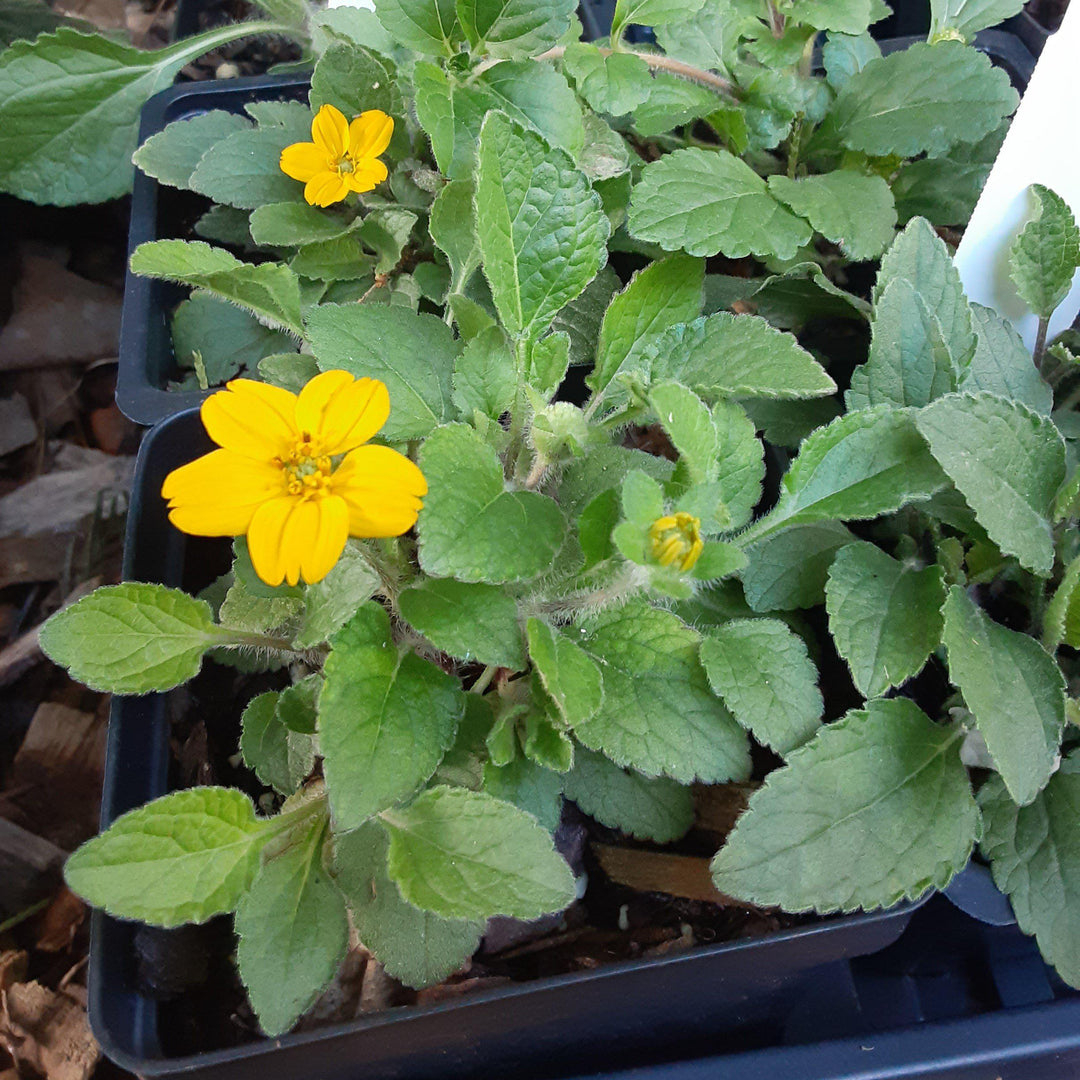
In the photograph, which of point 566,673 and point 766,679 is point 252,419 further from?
point 766,679

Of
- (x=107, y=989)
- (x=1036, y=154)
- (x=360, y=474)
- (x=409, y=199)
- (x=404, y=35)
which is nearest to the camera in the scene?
(x=360, y=474)

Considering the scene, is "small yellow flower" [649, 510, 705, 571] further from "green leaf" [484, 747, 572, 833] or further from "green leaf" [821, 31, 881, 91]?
"green leaf" [821, 31, 881, 91]

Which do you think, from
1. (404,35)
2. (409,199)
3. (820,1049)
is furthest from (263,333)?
(820,1049)

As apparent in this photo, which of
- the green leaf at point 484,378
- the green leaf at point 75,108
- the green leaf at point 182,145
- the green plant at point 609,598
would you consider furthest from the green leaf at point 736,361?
the green leaf at point 75,108

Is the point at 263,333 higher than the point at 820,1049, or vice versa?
the point at 263,333

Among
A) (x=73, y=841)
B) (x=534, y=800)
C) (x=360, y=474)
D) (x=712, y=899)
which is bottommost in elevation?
(x=73, y=841)

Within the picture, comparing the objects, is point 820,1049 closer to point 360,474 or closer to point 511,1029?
point 511,1029

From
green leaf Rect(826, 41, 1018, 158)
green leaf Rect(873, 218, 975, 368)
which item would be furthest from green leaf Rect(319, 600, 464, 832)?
green leaf Rect(826, 41, 1018, 158)

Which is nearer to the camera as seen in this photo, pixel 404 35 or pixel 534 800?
pixel 534 800
